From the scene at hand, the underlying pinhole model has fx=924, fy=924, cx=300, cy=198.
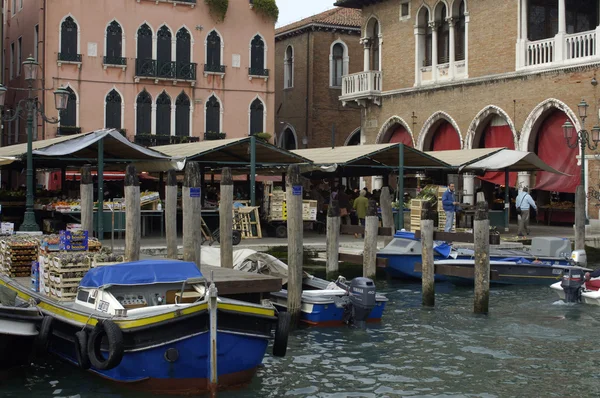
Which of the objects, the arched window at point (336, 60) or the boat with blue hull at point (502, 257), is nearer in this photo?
the boat with blue hull at point (502, 257)

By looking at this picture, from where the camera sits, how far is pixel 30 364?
1195 cm

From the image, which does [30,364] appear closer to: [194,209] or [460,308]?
[194,209]

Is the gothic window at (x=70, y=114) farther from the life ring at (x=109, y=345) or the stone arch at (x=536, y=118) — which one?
the life ring at (x=109, y=345)

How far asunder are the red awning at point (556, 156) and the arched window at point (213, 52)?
12.5m

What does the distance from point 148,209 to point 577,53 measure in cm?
1288

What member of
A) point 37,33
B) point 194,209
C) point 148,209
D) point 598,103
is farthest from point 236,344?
point 37,33

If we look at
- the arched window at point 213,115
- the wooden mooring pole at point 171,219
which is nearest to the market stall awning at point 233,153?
the wooden mooring pole at point 171,219

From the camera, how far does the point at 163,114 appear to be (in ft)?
110

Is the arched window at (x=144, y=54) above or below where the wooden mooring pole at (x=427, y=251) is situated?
above

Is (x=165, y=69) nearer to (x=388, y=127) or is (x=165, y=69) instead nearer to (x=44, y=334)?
(x=388, y=127)

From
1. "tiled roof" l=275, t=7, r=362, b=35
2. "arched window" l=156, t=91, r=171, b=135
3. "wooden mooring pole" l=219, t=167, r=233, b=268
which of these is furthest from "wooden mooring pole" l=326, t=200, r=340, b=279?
"tiled roof" l=275, t=7, r=362, b=35

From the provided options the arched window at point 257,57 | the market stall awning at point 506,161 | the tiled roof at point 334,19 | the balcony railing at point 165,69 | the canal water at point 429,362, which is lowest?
the canal water at point 429,362

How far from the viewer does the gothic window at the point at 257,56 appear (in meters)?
35.0

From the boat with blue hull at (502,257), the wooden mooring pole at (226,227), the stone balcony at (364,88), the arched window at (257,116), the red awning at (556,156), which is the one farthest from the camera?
the arched window at (257,116)
